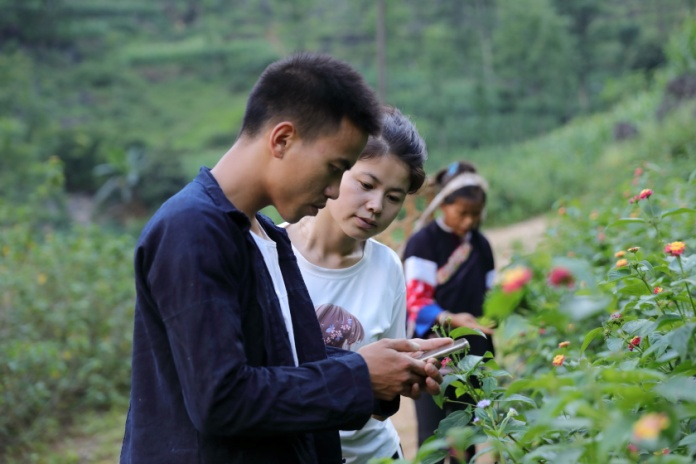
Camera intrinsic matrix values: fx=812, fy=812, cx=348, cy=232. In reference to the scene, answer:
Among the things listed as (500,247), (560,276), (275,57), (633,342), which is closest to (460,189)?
(633,342)

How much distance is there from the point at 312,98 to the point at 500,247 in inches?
420

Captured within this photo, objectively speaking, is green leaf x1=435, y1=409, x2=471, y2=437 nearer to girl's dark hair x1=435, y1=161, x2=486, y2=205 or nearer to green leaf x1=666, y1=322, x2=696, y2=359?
green leaf x1=666, y1=322, x2=696, y2=359

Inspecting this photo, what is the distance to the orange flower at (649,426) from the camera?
0.85m

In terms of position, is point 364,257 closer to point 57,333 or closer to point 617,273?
point 617,273

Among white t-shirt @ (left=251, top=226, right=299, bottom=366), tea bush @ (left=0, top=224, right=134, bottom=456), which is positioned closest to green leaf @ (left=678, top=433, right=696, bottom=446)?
white t-shirt @ (left=251, top=226, right=299, bottom=366)

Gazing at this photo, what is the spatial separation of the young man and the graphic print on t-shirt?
483 millimetres

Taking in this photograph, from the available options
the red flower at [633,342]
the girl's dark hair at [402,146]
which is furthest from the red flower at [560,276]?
the girl's dark hair at [402,146]

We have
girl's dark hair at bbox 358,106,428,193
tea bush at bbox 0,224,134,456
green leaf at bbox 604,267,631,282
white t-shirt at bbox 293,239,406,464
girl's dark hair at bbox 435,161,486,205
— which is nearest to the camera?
green leaf at bbox 604,267,631,282

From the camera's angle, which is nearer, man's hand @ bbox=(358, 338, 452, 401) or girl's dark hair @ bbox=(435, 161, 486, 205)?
man's hand @ bbox=(358, 338, 452, 401)

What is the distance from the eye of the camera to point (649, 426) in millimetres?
868

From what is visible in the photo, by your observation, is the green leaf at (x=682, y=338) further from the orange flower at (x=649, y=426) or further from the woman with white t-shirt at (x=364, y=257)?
the woman with white t-shirt at (x=364, y=257)

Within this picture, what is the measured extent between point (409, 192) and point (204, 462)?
117 cm

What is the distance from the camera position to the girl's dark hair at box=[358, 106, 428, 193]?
7.15 feet

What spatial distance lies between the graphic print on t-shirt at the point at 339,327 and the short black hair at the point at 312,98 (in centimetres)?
69
